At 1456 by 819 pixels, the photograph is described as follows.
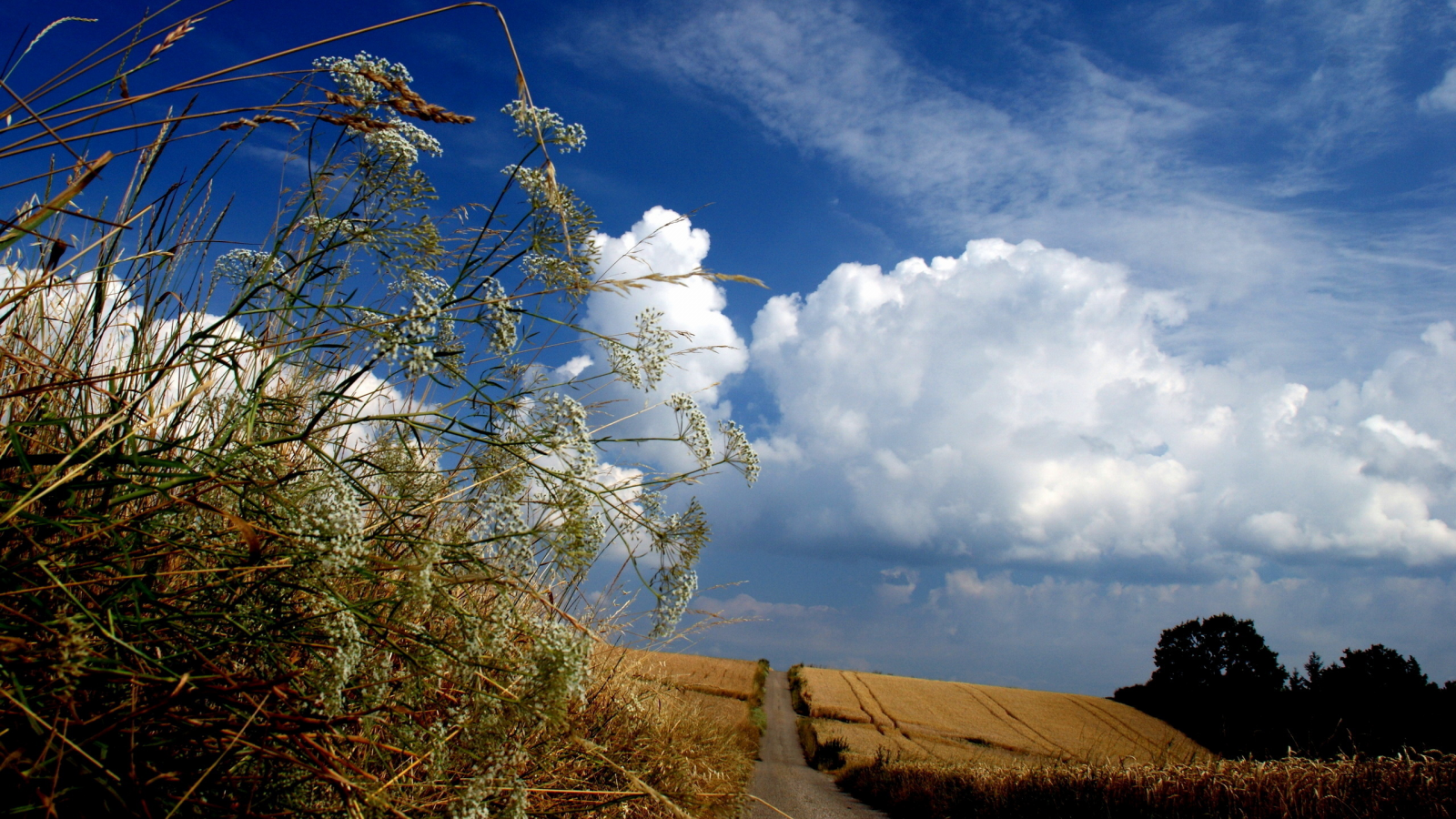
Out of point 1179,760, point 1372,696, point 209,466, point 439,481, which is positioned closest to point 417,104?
point 209,466

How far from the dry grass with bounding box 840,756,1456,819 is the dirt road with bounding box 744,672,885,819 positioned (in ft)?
A: 5.58

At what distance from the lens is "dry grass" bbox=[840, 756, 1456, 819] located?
5.23 meters

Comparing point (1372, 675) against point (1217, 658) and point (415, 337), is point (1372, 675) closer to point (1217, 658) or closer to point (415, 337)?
point (1217, 658)

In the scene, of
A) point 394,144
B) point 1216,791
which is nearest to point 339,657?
point 394,144

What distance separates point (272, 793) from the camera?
151 cm

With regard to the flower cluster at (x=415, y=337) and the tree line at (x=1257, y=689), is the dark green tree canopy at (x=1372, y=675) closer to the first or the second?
the tree line at (x=1257, y=689)

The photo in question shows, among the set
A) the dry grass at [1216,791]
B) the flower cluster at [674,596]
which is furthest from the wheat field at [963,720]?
the flower cluster at [674,596]

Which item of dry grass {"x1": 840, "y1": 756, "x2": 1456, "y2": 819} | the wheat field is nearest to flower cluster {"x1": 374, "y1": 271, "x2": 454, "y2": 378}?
dry grass {"x1": 840, "y1": 756, "x2": 1456, "y2": 819}

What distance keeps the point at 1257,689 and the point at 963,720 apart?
67.9 ft

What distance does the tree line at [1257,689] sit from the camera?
24.3m

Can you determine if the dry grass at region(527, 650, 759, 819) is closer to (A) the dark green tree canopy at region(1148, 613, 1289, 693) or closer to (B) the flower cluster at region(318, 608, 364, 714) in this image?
(B) the flower cluster at region(318, 608, 364, 714)

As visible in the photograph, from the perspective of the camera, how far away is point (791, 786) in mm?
12570

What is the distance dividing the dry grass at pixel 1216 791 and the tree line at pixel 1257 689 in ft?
48.2

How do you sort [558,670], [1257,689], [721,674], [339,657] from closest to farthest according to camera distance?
[339,657] < [558,670] < [721,674] < [1257,689]
